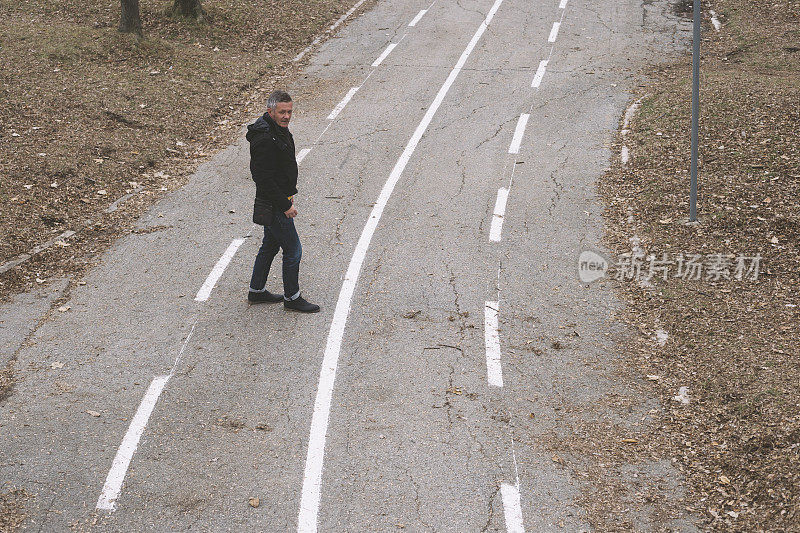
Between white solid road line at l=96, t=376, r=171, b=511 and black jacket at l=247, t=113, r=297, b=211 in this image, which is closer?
white solid road line at l=96, t=376, r=171, b=511

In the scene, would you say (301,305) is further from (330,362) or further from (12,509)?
(12,509)

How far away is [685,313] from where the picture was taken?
780 centimetres

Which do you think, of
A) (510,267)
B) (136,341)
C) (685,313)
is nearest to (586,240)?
(510,267)

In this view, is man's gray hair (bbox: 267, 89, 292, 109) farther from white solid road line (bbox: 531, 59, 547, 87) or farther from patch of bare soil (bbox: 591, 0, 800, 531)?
white solid road line (bbox: 531, 59, 547, 87)

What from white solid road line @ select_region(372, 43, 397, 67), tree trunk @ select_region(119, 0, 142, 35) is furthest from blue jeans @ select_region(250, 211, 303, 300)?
tree trunk @ select_region(119, 0, 142, 35)

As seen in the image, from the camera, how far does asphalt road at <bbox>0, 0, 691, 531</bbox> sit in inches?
222

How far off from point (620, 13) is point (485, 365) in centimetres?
1571

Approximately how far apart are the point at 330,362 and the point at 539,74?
10.5m

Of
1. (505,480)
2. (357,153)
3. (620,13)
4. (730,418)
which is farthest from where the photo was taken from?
(620,13)

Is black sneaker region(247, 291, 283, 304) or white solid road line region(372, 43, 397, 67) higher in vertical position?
white solid road line region(372, 43, 397, 67)

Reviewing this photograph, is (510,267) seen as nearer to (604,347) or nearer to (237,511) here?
(604,347)

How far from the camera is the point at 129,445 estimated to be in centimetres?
612

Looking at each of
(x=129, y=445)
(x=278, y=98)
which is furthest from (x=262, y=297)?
(x=129, y=445)

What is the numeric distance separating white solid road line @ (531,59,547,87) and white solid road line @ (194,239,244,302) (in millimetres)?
8244
